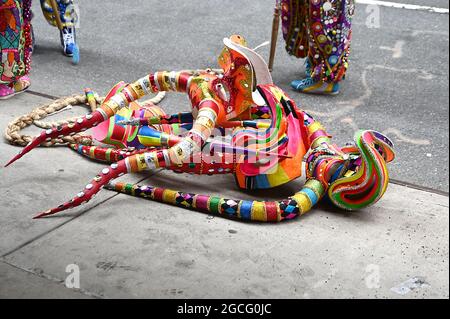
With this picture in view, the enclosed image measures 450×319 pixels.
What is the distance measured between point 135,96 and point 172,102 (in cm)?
100

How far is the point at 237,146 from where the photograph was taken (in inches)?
119

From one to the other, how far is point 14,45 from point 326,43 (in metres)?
1.71

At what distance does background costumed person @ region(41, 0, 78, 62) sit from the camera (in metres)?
4.71

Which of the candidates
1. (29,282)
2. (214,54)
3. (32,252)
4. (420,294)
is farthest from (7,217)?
(214,54)

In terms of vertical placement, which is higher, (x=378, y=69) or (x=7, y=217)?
(x=7, y=217)

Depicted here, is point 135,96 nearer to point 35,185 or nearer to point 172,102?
point 35,185

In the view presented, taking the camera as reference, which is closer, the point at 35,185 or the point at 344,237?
the point at 344,237

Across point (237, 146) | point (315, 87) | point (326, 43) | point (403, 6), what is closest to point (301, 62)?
point (315, 87)

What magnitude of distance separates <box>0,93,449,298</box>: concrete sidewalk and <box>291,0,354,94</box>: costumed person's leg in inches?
50.7

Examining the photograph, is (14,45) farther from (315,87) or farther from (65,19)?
(315,87)

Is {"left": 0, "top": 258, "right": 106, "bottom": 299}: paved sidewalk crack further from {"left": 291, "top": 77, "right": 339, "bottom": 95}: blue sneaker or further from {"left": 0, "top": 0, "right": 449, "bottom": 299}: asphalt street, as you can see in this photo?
{"left": 291, "top": 77, "right": 339, "bottom": 95}: blue sneaker

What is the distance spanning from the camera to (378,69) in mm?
4785

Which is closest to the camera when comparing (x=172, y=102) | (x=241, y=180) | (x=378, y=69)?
(x=241, y=180)

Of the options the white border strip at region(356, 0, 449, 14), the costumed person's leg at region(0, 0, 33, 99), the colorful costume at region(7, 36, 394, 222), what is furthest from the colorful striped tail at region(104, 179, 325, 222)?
the white border strip at region(356, 0, 449, 14)
